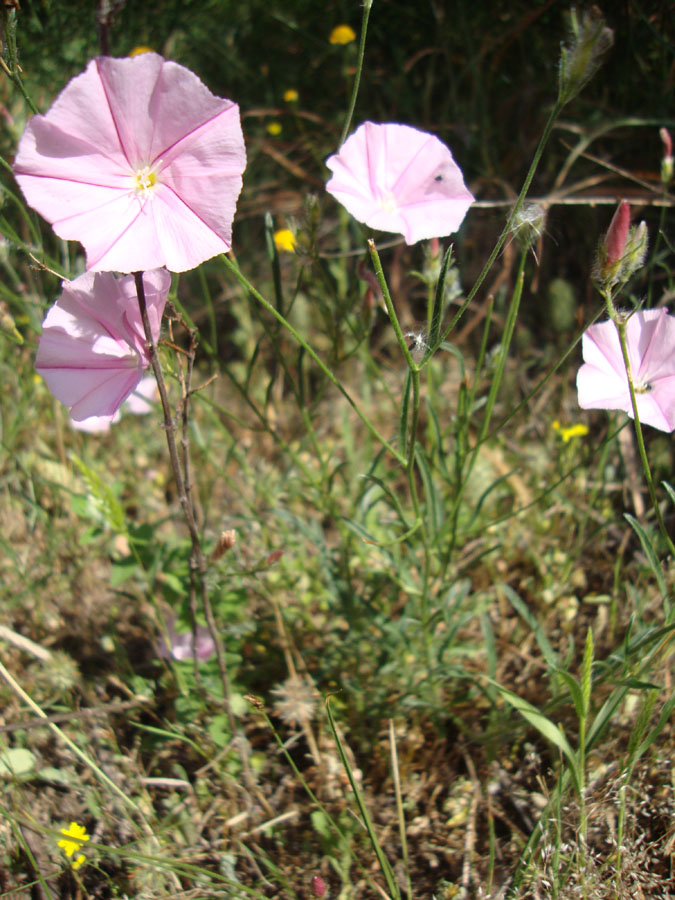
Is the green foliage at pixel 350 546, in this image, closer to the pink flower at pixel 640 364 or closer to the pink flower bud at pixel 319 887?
the pink flower bud at pixel 319 887

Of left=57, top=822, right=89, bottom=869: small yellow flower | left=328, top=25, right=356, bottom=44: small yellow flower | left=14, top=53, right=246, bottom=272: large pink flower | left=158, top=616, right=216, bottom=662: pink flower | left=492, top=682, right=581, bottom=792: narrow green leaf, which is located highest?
left=328, top=25, right=356, bottom=44: small yellow flower

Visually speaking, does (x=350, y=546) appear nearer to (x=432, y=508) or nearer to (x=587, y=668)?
(x=432, y=508)

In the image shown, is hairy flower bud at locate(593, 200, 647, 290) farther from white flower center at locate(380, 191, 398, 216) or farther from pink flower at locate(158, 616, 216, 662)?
pink flower at locate(158, 616, 216, 662)

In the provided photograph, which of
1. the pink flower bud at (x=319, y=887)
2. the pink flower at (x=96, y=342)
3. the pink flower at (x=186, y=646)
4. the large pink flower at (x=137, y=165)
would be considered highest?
the large pink flower at (x=137, y=165)

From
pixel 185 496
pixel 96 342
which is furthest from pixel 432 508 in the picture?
pixel 96 342

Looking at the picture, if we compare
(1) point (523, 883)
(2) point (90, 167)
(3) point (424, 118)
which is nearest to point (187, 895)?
(1) point (523, 883)

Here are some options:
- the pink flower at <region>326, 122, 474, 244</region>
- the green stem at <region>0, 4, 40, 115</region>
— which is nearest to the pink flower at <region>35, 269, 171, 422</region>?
the green stem at <region>0, 4, 40, 115</region>

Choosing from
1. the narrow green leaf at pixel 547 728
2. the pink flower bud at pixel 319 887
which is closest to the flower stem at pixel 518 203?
the narrow green leaf at pixel 547 728
